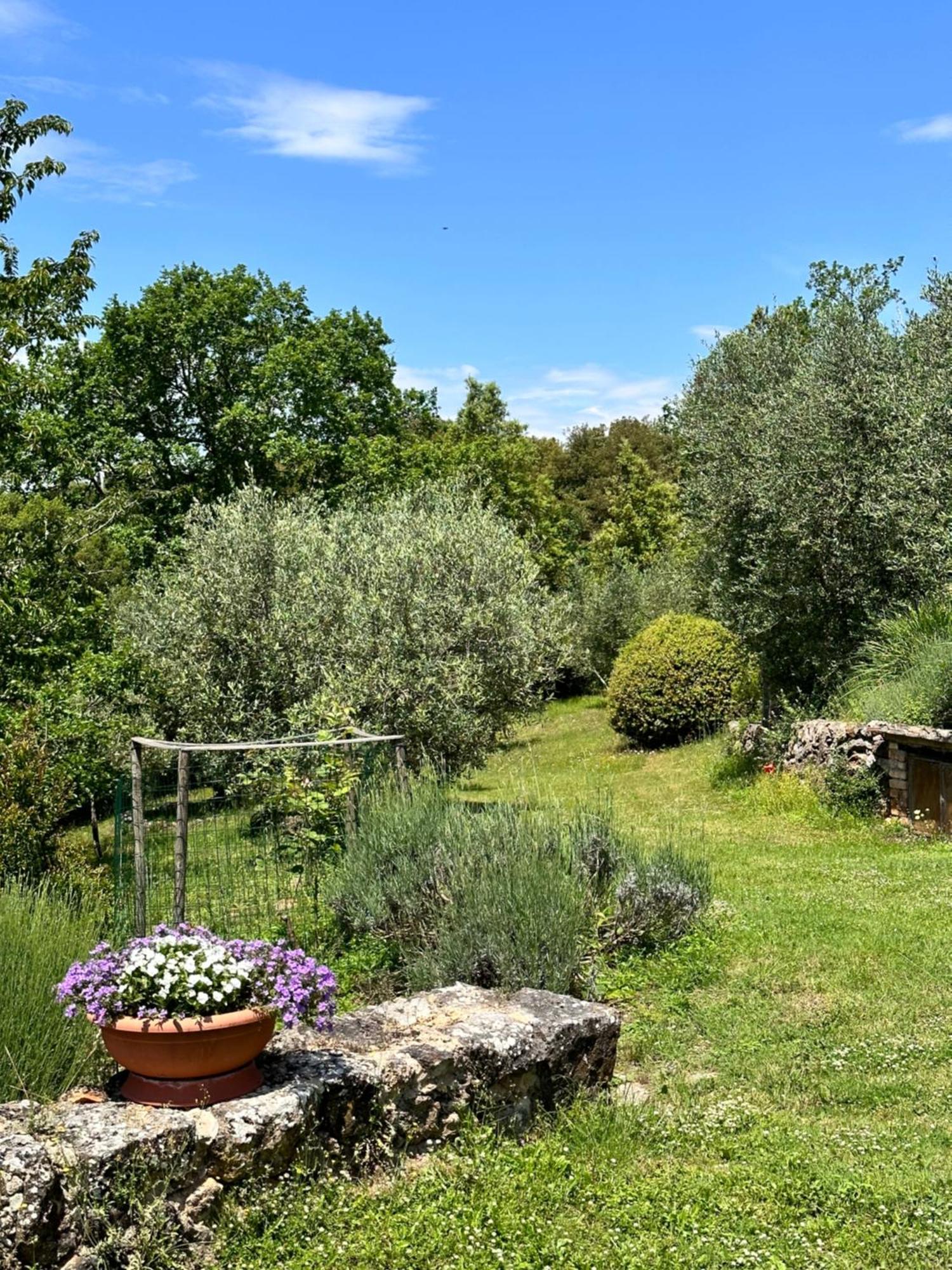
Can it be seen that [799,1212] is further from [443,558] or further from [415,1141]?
[443,558]

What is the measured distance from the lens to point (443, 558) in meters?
12.8

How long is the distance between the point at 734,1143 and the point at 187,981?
2.22 m

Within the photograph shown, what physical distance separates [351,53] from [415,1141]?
29.1ft

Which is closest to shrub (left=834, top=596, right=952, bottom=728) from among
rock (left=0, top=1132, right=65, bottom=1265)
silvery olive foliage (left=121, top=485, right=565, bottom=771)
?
silvery olive foliage (left=121, top=485, right=565, bottom=771)

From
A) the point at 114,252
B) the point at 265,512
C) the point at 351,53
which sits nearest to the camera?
the point at 351,53

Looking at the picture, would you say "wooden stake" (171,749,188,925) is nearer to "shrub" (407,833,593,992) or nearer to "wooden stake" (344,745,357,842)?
"shrub" (407,833,593,992)

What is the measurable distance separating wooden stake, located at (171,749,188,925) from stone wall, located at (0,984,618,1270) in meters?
1.53

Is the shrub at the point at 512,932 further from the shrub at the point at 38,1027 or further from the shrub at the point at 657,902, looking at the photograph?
the shrub at the point at 38,1027

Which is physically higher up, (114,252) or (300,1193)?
(114,252)

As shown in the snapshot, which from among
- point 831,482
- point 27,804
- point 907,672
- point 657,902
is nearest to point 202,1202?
point 657,902

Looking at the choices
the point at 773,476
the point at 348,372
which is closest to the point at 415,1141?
the point at 773,476

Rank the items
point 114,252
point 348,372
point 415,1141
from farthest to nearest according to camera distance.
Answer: point 348,372
point 114,252
point 415,1141

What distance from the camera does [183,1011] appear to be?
3.62m

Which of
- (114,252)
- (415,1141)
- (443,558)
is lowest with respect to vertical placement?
(415,1141)
